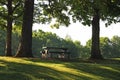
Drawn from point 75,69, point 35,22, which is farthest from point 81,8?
point 75,69

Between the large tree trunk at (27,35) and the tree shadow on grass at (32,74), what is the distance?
9.13 metres

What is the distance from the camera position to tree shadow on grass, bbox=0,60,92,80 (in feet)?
54.5

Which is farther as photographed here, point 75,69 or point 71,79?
point 75,69

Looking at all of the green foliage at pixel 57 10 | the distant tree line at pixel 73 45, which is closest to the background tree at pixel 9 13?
the green foliage at pixel 57 10

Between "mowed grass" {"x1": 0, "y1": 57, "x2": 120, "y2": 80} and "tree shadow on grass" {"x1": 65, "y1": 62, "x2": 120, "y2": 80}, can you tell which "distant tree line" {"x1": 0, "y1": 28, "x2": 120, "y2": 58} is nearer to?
"tree shadow on grass" {"x1": 65, "y1": 62, "x2": 120, "y2": 80}

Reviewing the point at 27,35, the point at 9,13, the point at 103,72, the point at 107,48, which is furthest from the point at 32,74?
the point at 107,48

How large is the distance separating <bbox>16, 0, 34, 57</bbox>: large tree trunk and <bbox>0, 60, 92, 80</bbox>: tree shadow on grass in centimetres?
913

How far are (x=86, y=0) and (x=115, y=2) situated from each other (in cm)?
839

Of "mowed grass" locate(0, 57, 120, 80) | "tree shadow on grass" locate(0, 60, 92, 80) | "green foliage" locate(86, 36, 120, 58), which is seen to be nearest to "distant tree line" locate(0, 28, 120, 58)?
"green foliage" locate(86, 36, 120, 58)

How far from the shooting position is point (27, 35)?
98.0ft

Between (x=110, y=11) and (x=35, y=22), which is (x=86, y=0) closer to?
(x=110, y=11)

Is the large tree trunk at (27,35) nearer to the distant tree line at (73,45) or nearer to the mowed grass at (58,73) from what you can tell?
the mowed grass at (58,73)

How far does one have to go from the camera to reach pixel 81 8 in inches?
1353

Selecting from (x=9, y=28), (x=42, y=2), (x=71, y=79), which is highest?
(x=42, y=2)
